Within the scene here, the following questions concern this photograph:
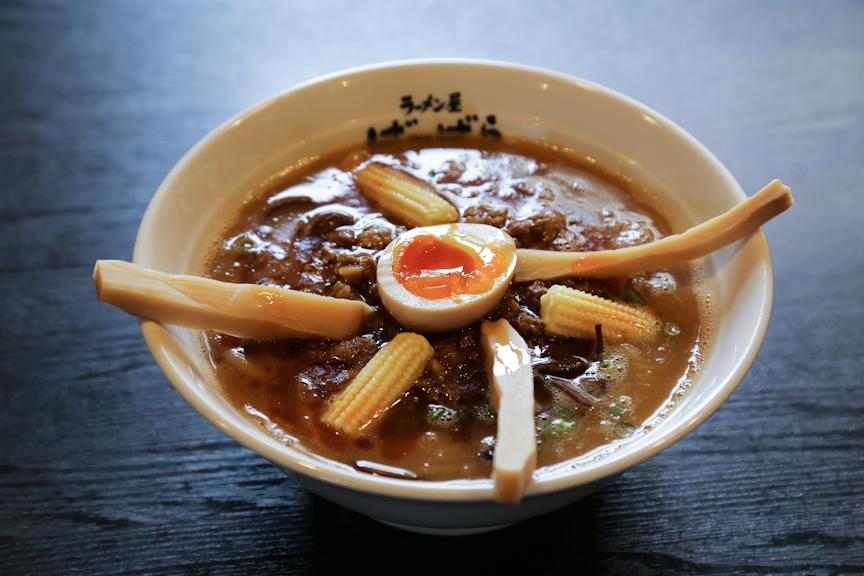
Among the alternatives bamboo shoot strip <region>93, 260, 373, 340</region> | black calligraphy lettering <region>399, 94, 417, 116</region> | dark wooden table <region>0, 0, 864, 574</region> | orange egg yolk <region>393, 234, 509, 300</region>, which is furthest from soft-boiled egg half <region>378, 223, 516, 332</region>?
black calligraphy lettering <region>399, 94, 417, 116</region>

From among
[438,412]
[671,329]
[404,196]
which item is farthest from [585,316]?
[404,196]

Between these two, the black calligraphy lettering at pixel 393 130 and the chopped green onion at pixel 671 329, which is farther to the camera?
the black calligraphy lettering at pixel 393 130

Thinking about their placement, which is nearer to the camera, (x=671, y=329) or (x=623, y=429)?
(x=623, y=429)

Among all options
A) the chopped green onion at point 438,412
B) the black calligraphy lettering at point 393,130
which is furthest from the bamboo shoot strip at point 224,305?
the black calligraphy lettering at point 393,130

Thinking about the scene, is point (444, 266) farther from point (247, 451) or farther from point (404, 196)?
point (247, 451)

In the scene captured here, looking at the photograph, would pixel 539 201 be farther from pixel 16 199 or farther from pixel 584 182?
pixel 16 199

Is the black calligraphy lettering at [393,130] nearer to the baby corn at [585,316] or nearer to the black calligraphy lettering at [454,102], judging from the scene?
the black calligraphy lettering at [454,102]
